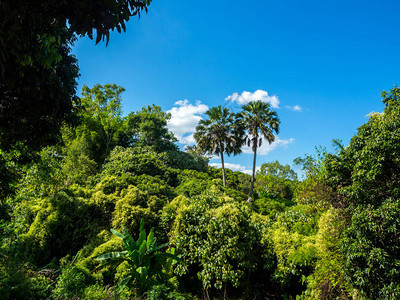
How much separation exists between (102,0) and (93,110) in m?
34.4

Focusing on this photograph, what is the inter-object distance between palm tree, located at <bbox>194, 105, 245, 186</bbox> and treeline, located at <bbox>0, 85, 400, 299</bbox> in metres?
11.0

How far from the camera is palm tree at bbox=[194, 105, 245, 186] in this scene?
24641mm

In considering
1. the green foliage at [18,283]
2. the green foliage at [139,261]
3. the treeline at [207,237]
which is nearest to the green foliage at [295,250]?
the treeline at [207,237]

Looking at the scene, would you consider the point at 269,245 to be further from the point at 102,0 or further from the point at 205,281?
the point at 102,0

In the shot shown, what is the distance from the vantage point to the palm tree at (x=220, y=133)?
2464cm

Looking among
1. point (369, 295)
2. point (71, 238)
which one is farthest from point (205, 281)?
point (71, 238)

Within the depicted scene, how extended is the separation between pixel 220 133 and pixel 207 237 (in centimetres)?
1621

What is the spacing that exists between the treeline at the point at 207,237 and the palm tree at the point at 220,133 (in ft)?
Answer: 36.2

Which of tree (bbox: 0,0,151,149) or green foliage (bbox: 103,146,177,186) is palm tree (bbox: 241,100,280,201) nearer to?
green foliage (bbox: 103,146,177,186)

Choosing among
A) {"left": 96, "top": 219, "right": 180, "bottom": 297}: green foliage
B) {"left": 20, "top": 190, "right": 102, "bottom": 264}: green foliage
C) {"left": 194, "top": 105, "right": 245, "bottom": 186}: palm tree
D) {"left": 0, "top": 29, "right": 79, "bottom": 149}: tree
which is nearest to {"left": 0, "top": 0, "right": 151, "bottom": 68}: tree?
{"left": 0, "top": 29, "right": 79, "bottom": 149}: tree

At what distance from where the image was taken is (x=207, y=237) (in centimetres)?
944

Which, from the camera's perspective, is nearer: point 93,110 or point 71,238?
point 71,238

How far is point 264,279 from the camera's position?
10000 millimetres

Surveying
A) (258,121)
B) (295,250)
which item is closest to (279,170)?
(258,121)
